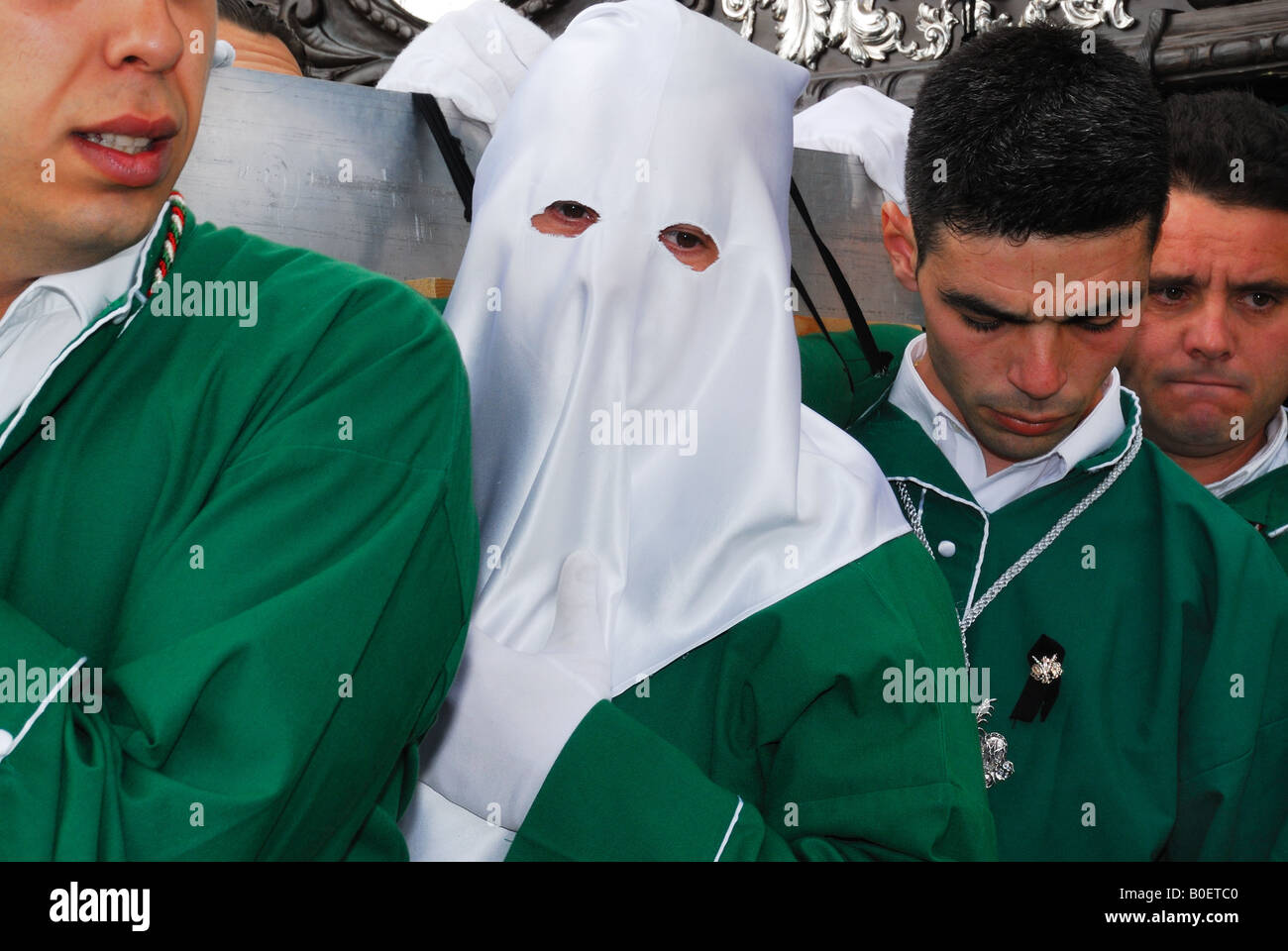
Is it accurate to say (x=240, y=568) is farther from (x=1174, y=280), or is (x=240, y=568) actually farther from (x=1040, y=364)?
(x=1174, y=280)

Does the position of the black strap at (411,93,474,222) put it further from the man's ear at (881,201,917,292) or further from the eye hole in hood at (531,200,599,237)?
the man's ear at (881,201,917,292)

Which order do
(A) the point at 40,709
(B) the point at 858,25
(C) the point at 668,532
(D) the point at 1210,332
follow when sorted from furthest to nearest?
(B) the point at 858,25
(D) the point at 1210,332
(C) the point at 668,532
(A) the point at 40,709

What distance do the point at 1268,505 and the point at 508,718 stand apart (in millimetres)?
963

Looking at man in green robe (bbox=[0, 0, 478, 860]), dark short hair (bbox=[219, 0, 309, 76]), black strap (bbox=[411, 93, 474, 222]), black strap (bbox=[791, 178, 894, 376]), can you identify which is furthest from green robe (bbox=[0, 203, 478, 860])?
dark short hair (bbox=[219, 0, 309, 76])

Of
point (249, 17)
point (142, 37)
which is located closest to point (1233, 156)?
point (142, 37)

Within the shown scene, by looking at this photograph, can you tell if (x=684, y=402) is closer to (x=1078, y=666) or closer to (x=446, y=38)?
(x=1078, y=666)

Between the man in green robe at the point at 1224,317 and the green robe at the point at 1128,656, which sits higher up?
the man in green robe at the point at 1224,317

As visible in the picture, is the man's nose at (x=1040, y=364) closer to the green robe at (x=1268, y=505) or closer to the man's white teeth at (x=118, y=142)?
Result: the green robe at (x=1268, y=505)

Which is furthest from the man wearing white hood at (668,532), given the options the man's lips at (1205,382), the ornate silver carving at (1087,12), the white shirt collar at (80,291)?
the ornate silver carving at (1087,12)

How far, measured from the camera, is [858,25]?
8.19ft

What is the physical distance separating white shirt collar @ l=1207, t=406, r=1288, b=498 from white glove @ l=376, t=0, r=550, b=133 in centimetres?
92

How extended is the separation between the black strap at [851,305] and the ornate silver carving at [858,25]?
0.71 meters

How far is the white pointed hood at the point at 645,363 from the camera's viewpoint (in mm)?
1265
